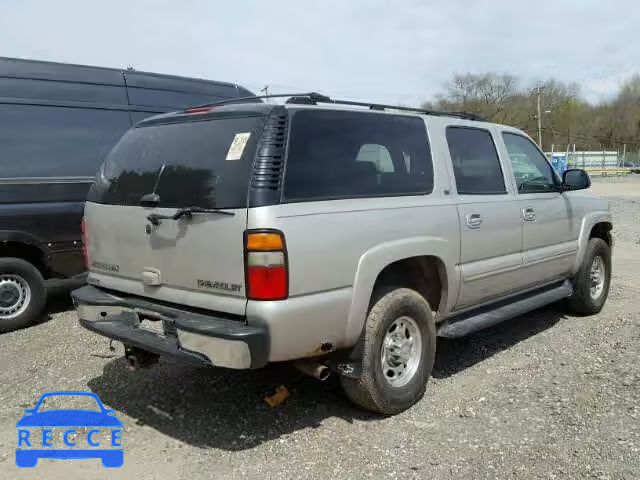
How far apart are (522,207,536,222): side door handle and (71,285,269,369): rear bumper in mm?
2807

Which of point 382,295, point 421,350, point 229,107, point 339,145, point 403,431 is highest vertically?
point 229,107

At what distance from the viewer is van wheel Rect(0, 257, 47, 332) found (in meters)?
5.84

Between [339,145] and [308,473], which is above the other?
[339,145]

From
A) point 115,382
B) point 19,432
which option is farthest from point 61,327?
point 19,432

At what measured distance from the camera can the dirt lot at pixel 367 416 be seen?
3.30 meters

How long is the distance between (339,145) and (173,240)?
1.14 metres

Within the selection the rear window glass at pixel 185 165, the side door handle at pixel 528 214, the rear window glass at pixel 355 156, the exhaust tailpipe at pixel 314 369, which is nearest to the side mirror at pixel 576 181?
the side door handle at pixel 528 214

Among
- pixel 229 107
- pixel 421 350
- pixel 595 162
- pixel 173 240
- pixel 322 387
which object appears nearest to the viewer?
pixel 173 240

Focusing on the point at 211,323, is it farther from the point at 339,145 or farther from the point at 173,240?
the point at 339,145

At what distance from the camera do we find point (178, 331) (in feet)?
10.7

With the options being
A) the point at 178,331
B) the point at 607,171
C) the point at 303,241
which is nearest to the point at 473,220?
the point at 303,241

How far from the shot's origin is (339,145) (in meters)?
3.63

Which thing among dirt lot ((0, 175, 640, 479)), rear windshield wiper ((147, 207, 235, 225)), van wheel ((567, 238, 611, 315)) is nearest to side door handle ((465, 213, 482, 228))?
dirt lot ((0, 175, 640, 479))

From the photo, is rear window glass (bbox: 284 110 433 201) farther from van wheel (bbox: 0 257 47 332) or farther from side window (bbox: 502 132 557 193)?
van wheel (bbox: 0 257 47 332)
